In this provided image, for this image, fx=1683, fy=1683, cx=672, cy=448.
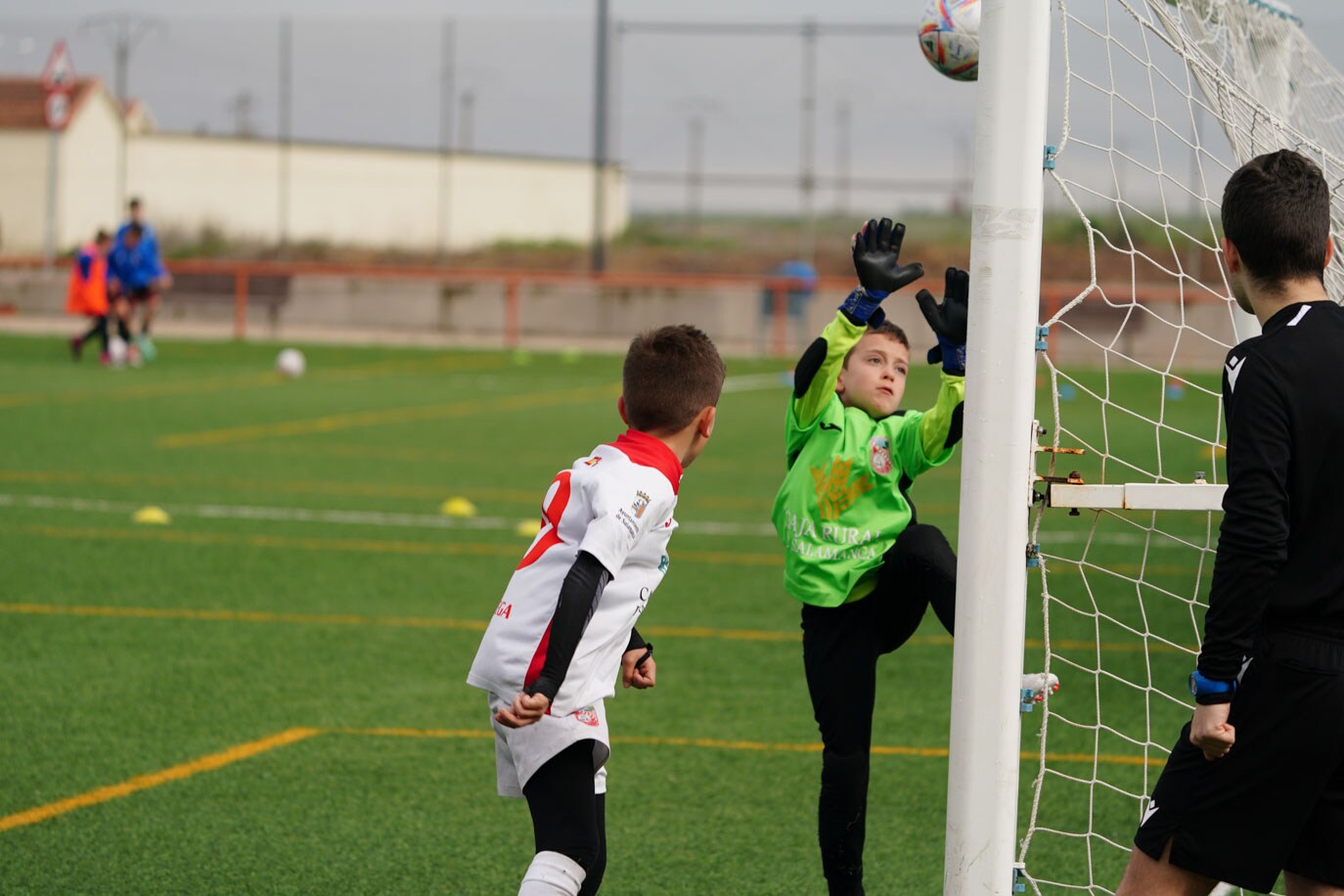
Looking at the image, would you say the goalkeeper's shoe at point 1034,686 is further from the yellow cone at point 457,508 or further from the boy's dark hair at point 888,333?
the yellow cone at point 457,508

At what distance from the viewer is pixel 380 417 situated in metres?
16.9

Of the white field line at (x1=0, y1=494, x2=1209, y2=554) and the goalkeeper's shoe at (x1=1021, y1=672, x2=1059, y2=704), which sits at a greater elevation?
the goalkeeper's shoe at (x1=1021, y1=672, x2=1059, y2=704)

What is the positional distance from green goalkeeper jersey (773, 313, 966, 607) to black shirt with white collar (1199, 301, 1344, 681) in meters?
1.24

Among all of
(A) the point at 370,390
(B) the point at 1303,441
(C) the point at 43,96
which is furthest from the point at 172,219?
(B) the point at 1303,441

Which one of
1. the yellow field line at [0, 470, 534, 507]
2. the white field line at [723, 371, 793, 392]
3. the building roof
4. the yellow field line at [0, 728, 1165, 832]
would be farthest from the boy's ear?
the building roof

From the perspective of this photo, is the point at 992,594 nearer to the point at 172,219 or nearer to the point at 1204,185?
the point at 1204,185

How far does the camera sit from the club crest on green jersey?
13.9 ft

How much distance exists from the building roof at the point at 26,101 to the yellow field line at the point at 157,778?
3964 cm

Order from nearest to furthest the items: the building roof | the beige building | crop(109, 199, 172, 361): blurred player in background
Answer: crop(109, 199, 172, 361): blurred player in background → the beige building → the building roof

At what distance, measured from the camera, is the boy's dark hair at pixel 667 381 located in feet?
11.5

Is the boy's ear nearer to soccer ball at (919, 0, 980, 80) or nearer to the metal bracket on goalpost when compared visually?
the metal bracket on goalpost

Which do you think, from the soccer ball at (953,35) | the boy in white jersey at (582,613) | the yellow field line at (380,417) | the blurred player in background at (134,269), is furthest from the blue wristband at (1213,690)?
the blurred player in background at (134,269)

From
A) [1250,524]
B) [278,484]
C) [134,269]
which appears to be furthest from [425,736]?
[134,269]

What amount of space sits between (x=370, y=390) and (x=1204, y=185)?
53.3ft
